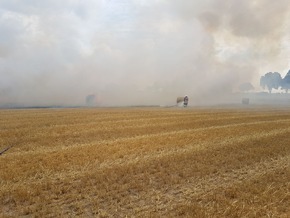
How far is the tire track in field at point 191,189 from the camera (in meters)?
8.21

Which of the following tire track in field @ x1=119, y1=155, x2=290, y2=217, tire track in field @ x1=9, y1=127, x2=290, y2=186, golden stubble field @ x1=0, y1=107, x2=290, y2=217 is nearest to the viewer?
golden stubble field @ x1=0, y1=107, x2=290, y2=217

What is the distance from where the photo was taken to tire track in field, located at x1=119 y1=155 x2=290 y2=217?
26.9 feet

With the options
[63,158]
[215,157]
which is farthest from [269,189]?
[63,158]

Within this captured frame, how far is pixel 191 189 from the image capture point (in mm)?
9625

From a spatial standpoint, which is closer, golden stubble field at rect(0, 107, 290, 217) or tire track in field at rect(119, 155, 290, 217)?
golden stubble field at rect(0, 107, 290, 217)

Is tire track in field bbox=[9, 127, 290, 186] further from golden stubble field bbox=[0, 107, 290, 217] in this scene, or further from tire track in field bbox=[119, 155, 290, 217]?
tire track in field bbox=[119, 155, 290, 217]

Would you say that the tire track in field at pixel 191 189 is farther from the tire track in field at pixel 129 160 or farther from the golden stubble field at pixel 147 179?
the tire track in field at pixel 129 160

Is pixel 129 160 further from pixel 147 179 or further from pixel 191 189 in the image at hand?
pixel 191 189

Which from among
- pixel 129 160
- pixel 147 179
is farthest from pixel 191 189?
pixel 129 160

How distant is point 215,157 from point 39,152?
931cm

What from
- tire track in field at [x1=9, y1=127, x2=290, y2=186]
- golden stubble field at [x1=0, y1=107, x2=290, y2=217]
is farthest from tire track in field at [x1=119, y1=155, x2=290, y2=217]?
tire track in field at [x1=9, y1=127, x2=290, y2=186]

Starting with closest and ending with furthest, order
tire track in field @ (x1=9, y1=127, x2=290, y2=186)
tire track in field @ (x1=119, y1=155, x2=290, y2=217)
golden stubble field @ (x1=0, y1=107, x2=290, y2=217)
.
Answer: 1. golden stubble field @ (x1=0, y1=107, x2=290, y2=217)
2. tire track in field @ (x1=119, y1=155, x2=290, y2=217)
3. tire track in field @ (x1=9, y1=127, x2=290, y2=186)

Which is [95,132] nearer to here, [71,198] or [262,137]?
[262,137]

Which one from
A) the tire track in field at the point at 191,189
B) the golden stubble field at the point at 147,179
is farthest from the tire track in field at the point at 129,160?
the tire track in field at the point at 191,189
